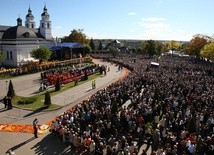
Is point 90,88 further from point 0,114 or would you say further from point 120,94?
point 0,114

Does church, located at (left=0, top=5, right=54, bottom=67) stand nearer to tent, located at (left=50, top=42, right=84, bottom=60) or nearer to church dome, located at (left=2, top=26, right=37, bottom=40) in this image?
church dome, located at (left=2, top=26, right=37, bottom=40)

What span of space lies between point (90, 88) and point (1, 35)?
143 ft

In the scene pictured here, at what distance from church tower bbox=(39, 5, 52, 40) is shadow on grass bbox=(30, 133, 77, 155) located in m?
70.6

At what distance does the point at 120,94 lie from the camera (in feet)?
87.1

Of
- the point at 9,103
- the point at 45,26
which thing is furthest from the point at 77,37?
the point at 9,103

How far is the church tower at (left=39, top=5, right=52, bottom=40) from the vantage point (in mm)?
86156

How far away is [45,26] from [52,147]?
7291 centimetres

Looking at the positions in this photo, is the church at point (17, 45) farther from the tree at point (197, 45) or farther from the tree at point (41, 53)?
the tree at point (197, 45)

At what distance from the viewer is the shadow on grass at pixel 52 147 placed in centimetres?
1695

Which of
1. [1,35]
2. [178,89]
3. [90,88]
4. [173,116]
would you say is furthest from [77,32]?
[173,116]

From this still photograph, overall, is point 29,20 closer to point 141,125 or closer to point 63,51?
point 63,51

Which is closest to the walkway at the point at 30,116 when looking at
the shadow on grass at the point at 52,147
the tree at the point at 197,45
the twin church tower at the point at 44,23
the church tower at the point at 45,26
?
the shadow on grass at the point at 52,147

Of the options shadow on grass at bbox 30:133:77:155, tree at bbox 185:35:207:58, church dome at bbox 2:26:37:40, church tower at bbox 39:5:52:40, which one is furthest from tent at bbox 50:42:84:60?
shadow on grass at bbox 30:133:77:155

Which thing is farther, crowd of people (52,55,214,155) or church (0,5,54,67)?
church (0,5,54,67)
